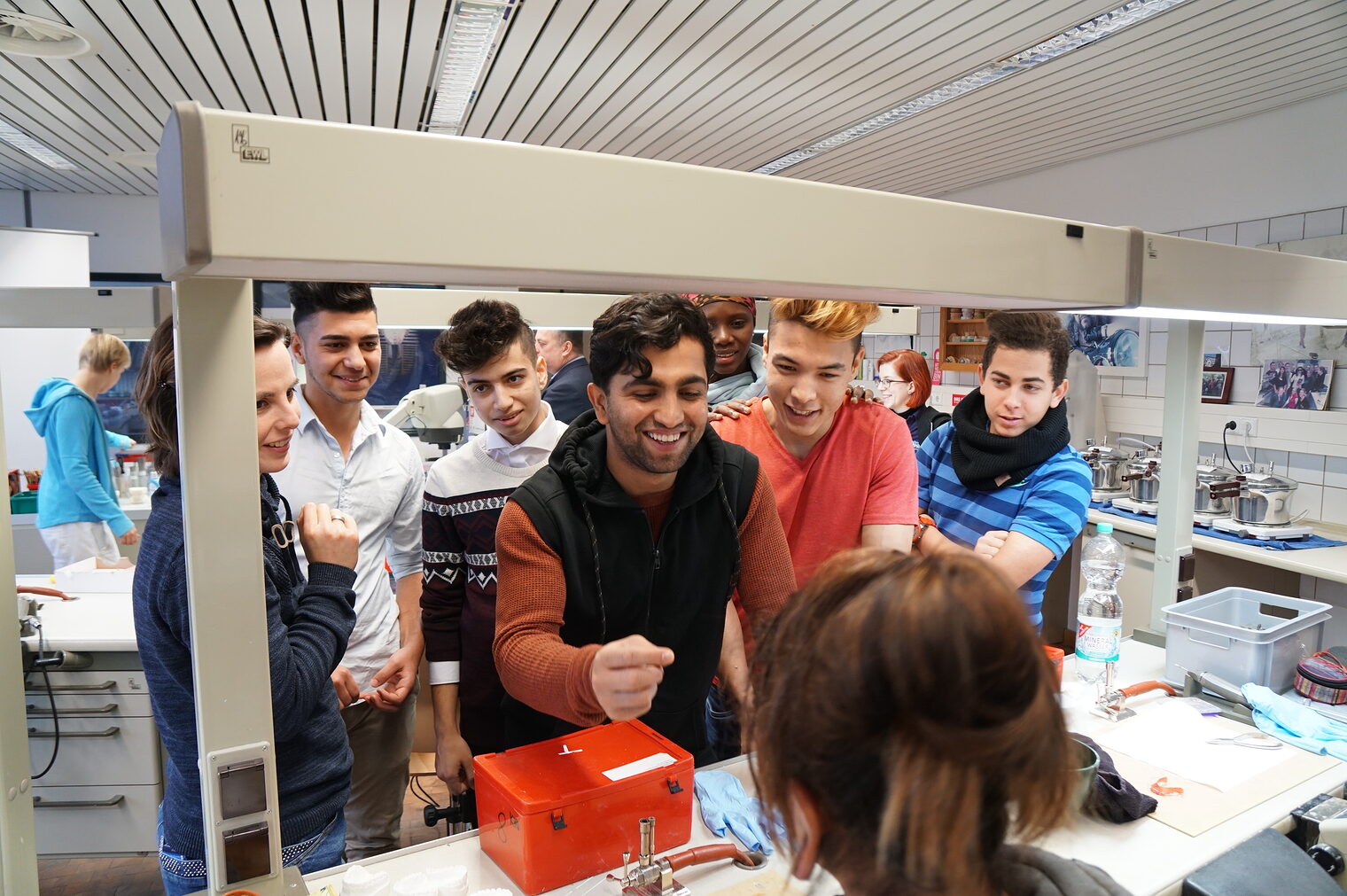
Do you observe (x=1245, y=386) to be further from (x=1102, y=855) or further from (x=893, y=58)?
(x=1102, y=855)

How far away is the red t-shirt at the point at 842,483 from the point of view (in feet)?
6.12

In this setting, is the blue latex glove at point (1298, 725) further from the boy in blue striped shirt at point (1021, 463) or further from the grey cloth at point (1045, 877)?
the grey cloth at point (1045, 877)

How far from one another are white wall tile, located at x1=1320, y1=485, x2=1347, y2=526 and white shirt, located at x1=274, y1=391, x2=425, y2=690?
4.64 metres

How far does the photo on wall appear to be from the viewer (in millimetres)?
4277

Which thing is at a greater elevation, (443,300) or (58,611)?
(443,300)

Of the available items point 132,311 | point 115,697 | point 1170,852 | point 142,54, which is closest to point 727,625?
point 1170,852

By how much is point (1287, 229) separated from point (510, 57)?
4.28 meters

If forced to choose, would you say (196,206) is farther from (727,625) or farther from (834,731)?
(727,625)

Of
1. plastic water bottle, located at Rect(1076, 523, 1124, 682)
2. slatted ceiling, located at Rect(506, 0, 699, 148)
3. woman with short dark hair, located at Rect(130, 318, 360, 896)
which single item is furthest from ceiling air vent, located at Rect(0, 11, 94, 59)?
plastic water bottle, located at Rect(1076, 523, 1124, 682)

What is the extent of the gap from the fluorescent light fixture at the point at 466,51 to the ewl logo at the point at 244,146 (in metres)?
3.02

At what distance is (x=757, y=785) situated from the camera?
0.68 meters

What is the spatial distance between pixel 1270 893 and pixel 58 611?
11.3ft

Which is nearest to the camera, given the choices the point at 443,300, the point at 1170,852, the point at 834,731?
the point at 834,731

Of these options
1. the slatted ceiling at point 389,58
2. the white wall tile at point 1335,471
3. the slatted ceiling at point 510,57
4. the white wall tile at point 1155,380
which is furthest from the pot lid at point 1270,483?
the slatted ceiling at point 389,58
